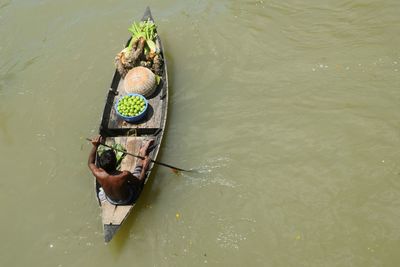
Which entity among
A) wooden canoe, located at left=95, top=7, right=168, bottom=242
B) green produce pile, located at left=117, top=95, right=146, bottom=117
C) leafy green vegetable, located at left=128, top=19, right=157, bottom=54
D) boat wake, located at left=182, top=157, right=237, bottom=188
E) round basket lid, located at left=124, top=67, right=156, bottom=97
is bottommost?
boat wake, located at left=182, top=157, right=237, bottom=188

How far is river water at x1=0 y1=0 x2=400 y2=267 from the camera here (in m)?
6.00

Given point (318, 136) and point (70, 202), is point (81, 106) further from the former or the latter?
point (318, 136)

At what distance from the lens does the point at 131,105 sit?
732cm

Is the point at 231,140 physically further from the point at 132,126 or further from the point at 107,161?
the point at 107,161

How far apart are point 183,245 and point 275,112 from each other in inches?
117

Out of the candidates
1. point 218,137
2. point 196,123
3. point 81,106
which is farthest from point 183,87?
point 81,106

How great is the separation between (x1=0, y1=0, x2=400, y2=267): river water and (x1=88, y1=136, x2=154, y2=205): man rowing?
0.50 metres

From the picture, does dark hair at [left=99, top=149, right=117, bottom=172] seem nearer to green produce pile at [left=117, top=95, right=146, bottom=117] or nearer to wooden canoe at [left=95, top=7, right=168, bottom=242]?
wooden canoe at [left=95, top=7, right=168, bottom=242]

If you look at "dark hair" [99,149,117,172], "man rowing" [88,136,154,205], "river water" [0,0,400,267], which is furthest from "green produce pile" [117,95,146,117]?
"dark hair" [99,149,117,172]

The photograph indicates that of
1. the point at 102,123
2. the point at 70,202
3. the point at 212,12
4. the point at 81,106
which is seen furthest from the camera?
the point at 212,12

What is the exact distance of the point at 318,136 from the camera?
6.98m

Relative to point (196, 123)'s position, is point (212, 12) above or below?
above

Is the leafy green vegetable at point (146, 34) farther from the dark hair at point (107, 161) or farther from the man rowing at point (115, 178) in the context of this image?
the dark hair at point (107, 161)

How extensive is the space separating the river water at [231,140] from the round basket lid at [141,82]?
631 millimetres
